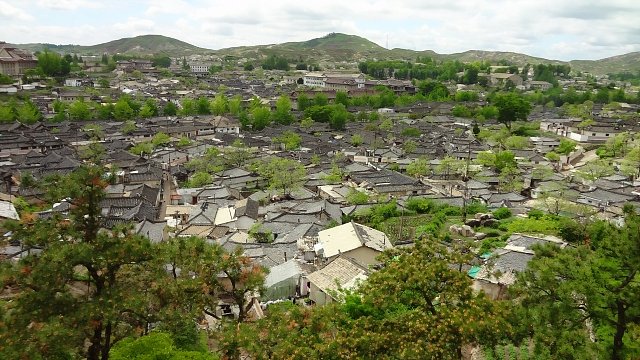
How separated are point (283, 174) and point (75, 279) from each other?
1076 inches

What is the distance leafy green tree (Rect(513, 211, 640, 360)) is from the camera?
900cm

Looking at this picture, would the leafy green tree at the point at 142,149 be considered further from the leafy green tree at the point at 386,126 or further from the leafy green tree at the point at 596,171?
the leafy green tree at the point at 596,171

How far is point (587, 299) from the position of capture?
30.9ft

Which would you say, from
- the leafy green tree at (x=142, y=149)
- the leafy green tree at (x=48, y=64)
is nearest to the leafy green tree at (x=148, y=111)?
the leafy green tree at (x=142, y=149)

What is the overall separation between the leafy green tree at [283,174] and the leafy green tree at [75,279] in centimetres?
2585

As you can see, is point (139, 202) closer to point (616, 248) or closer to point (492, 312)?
point (492, 312)

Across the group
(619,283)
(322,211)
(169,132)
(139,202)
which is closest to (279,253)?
(322,211)

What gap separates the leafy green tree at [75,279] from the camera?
877 centimetres

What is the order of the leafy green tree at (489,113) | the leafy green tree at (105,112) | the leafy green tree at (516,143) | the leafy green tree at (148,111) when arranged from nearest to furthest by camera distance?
the leafy green tree at (516,143), the leafy green tree at (105,112), the leafy green tree at (148,111), the leafy green tree at (489,113)

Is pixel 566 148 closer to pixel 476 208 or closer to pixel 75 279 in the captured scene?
pixel 476 208

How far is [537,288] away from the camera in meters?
→ 10.4

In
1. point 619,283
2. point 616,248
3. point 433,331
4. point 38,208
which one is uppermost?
point 616,248

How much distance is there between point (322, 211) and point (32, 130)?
38777 mm

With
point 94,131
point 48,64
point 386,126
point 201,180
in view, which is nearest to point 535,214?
point 201,180
